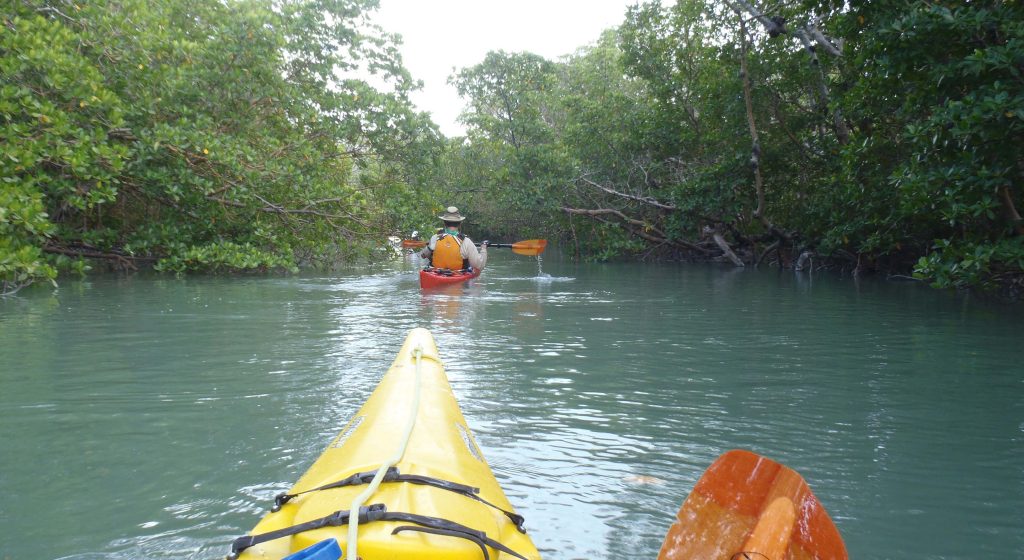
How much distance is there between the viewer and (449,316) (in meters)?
9.45

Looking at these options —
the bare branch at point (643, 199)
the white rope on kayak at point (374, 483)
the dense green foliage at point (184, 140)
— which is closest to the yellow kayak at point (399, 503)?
the white rope on kayak at point (374, 483)

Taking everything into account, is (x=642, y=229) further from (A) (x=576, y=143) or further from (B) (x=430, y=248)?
(B) (x=430, y=248)

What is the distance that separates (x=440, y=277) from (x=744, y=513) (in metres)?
10.4

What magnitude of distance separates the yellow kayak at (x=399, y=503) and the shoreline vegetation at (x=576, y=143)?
20.6 feet


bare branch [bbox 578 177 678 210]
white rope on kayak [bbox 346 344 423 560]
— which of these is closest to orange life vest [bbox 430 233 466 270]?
bare branch [bbox 578 177 678 210]

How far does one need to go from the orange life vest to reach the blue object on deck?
440 inches

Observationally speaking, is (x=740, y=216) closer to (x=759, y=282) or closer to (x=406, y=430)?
(x=759, y=282)

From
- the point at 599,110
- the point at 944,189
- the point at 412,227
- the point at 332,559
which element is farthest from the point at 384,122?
the point at 332,559

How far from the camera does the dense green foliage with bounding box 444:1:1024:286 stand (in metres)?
7.50

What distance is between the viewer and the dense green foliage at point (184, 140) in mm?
10008

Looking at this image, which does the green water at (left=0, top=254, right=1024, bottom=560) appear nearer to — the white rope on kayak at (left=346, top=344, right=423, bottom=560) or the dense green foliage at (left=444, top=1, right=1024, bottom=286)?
the white rope on kayak at (left=346, top=344, right=423, bottom=560)

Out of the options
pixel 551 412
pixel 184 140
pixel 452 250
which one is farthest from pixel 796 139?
pixel 551 412

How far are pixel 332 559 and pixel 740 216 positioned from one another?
1747 cm

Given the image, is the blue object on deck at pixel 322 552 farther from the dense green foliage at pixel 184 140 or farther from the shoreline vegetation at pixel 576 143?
the dense green foliage at pixel 184 140
